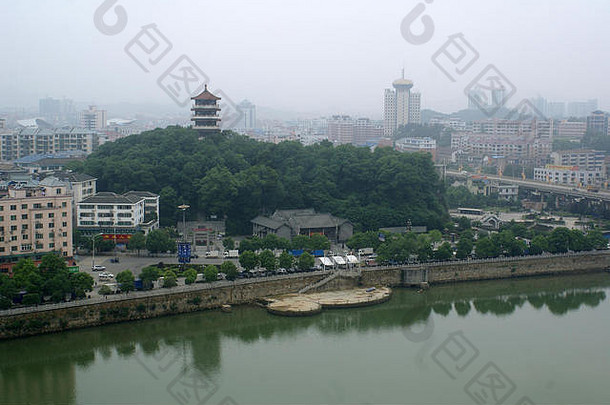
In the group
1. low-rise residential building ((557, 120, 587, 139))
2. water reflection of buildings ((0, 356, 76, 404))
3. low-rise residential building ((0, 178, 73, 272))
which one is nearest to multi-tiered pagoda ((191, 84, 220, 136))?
low-rise residential building ((0, 178, 73, 272))

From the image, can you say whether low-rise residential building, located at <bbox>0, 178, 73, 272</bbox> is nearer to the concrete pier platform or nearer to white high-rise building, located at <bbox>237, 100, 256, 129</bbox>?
the concrete pier platform

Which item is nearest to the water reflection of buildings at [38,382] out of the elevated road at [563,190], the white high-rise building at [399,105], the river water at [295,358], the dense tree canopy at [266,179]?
the river water at [295,358]

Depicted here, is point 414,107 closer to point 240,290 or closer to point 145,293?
point 240,290

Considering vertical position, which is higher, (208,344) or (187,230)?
(187,230)

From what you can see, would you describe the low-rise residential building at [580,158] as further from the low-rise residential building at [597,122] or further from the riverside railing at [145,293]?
the riverside railing at [145,293]

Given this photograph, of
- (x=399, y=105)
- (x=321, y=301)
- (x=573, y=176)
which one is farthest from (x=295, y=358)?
(x=399, y=105)

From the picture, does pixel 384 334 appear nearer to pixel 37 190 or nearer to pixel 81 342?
pixel 81 342

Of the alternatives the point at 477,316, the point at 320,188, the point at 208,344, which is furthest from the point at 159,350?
the point at 320,188
